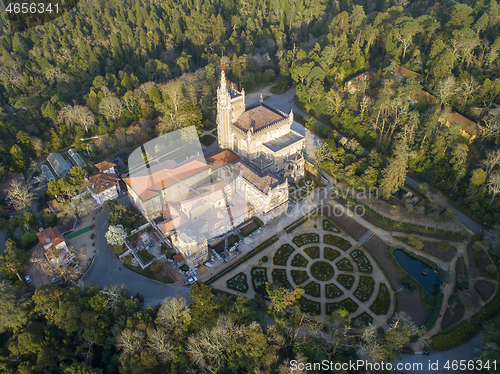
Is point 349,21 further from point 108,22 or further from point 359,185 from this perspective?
point 108,22

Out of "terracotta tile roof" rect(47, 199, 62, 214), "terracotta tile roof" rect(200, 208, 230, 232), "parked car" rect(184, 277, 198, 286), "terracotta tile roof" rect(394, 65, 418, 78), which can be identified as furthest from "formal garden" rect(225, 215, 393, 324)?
"terracotta tile roof" rect(394, 65, 418, 78)

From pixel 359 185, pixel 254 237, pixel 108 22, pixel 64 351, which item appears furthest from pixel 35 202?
pixel 108 22

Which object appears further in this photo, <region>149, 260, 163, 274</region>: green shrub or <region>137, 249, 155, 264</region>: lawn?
<region>137, 249, 155, 264</region>: lawn

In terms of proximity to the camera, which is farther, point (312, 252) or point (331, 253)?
point (312, 252)

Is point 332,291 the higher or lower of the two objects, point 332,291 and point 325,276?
the lower

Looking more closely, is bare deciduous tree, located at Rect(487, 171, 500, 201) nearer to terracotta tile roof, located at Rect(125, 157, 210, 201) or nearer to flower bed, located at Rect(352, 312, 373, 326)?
flower bed, located at Rect(352, 312, 373, 326)

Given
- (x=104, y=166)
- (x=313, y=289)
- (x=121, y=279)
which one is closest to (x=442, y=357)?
(x=313, y=289)

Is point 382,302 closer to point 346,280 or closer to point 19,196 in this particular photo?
point 346,280
